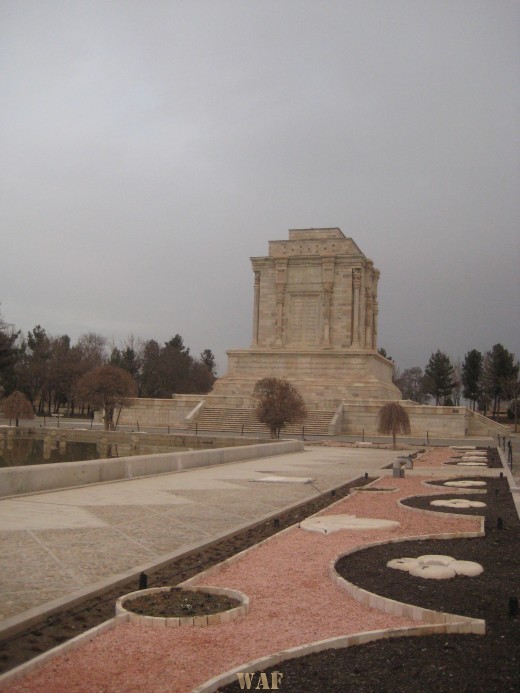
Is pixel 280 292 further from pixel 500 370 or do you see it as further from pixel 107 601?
pixel 107 601

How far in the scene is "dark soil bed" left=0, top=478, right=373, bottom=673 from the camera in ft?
15.9

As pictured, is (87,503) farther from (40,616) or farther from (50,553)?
(40,616)

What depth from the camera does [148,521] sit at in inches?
394

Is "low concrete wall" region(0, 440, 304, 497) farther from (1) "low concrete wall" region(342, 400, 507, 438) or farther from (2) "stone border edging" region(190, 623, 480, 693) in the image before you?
(1) "low concrete wall" region(342, 400, 507, 438)

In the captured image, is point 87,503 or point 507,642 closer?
point 507,642

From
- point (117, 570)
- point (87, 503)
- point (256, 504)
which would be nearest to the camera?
point (117, 570)

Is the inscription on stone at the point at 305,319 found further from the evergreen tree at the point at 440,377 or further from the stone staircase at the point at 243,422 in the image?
the evergreen tree at the point at 440,377

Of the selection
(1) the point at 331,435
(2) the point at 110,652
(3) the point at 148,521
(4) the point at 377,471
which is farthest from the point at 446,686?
(1) the point at 331,435

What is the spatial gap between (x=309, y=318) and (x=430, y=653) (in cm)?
4875

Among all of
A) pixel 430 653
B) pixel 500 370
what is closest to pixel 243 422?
pixel 430 653

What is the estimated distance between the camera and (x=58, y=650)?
4.61 metres

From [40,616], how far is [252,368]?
4636 cm

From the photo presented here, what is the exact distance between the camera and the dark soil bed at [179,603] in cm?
548

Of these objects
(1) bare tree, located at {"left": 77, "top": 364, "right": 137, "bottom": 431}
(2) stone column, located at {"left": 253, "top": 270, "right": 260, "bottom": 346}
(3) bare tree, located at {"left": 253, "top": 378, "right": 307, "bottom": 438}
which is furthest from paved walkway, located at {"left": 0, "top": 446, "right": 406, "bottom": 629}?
(2) stone column, located at {"left": 253, "top": 270, "right": 260, "bottom": 346}
